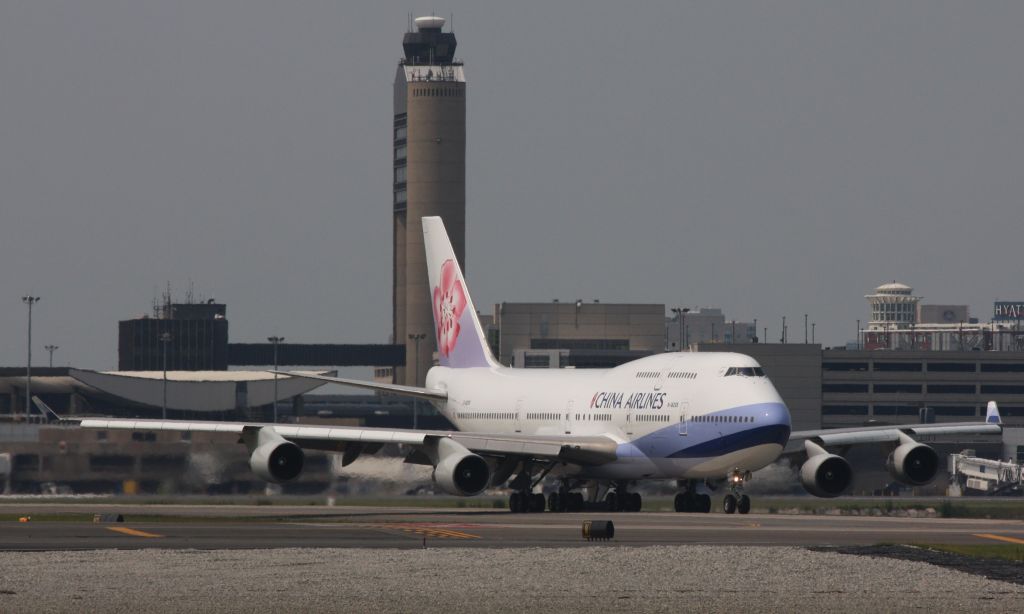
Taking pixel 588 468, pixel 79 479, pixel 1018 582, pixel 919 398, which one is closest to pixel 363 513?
pixel 588 468

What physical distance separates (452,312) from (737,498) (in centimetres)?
2021

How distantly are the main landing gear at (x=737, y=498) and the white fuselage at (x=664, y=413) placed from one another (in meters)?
0.35

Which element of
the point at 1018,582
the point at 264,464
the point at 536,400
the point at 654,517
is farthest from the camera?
the point at 536,400

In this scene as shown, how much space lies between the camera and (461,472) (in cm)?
5581

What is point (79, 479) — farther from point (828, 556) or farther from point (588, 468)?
point (828, 556)

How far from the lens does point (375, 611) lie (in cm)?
2628

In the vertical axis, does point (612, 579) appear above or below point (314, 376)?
below

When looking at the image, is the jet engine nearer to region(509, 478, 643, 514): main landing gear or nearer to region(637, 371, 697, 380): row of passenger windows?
region(637, 371, 697, 380): row of passenger windows

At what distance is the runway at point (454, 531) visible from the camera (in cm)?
3912

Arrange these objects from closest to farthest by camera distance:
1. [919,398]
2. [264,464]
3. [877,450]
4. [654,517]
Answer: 1. [654,517]
2. [264,464]
3. [877,450]
4. [919,398]

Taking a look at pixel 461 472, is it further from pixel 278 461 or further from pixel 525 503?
pixel 278 461

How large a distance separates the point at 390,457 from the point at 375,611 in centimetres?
4220

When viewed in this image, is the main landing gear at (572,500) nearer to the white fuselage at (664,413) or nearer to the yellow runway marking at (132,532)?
the white fuselage at (664,413)

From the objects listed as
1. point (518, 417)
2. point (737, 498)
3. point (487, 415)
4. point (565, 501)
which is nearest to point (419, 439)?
point (565, 501)
